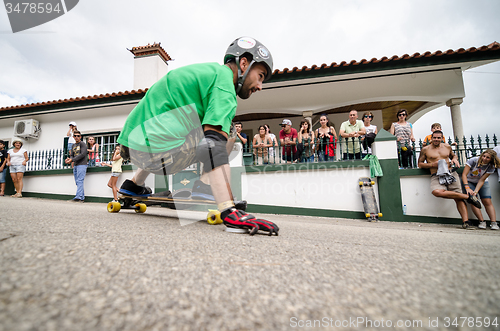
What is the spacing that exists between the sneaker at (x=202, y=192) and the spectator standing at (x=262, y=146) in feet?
12.0

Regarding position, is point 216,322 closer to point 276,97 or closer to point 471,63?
point 276,97

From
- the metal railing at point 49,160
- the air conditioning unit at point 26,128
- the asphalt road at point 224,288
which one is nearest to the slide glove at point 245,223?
the asphalt road at point 224,288

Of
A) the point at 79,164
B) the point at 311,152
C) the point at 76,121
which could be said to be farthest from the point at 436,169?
the point at 76,121

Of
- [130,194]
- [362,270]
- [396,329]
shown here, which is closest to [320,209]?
[130,194]

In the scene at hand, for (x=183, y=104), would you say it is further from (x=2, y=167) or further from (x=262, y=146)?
(x=2, y=167)

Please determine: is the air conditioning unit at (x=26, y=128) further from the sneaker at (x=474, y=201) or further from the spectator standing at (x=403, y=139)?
the sneaker at (x=474, y=201)

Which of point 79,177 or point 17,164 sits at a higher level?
point 17,164

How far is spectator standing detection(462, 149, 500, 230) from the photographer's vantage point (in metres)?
4.66

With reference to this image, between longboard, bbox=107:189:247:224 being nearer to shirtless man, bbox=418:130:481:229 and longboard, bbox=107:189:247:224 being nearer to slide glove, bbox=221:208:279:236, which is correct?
slide glove, bbox=221:208:279:236

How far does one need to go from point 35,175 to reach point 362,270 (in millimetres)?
10477

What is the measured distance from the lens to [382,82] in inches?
299

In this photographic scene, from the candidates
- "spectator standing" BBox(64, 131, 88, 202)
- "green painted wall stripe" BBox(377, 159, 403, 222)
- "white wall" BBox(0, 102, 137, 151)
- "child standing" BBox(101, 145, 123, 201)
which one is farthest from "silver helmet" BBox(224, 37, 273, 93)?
"white wall" BBox(0, 102, 137, 151)

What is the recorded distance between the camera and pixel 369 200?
516cm

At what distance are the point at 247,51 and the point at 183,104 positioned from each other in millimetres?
755
